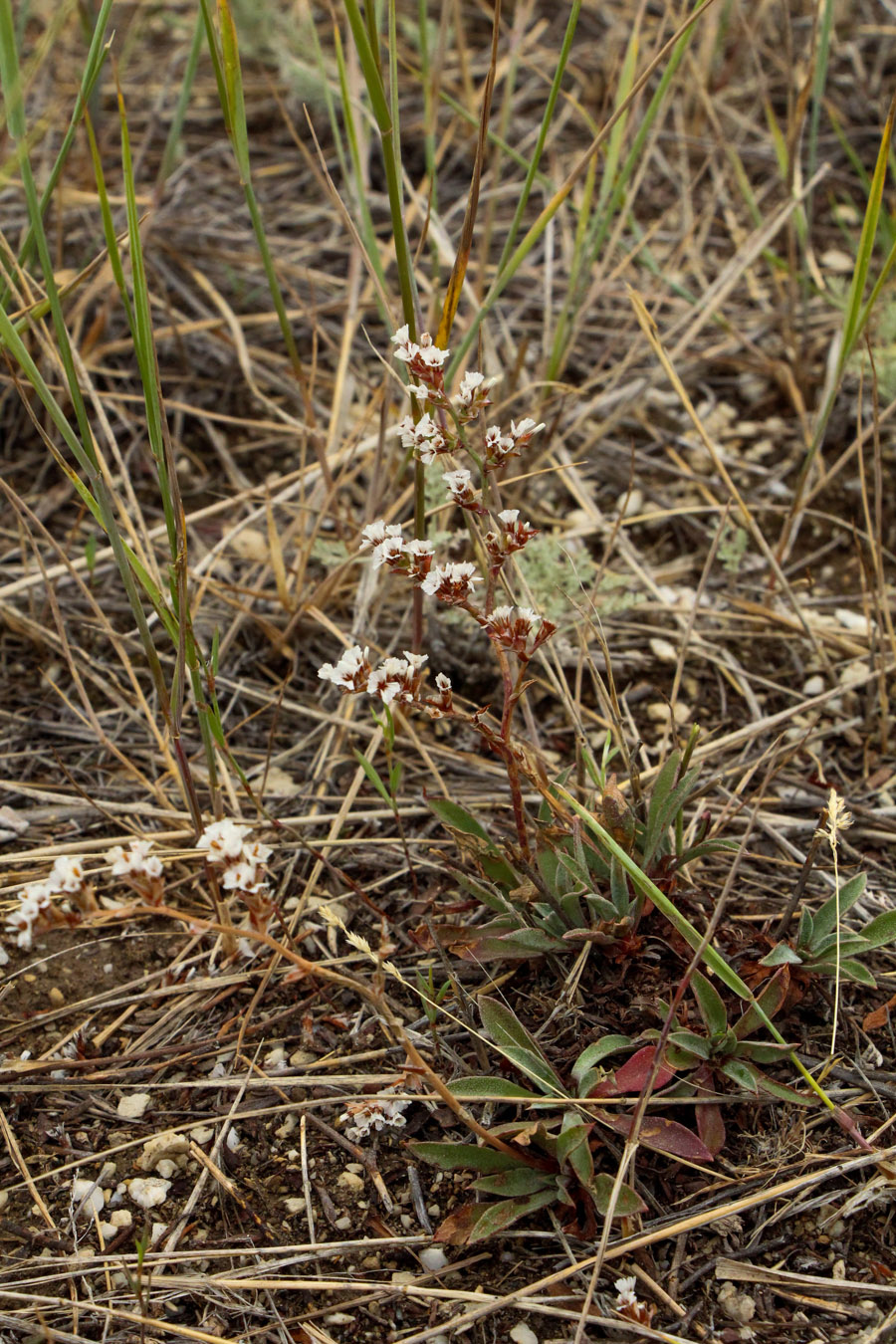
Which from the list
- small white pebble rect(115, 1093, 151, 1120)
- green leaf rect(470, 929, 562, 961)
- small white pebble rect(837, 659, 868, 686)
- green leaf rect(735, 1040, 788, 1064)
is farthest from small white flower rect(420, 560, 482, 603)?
small white pebble rect(837, 659, 868, 686)

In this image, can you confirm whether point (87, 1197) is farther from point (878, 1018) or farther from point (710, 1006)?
point (878, 1018)

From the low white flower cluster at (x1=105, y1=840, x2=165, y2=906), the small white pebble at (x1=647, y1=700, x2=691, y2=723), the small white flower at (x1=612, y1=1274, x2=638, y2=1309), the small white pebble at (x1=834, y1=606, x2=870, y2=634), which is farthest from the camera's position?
the small white pebble at (x1=834, y1=606, x2=870, y2=634)

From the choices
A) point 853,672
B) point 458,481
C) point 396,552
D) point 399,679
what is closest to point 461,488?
point 458,481

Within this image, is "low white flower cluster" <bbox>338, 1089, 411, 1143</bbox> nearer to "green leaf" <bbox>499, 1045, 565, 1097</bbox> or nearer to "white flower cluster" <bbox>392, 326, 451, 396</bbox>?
"green leaf" <bbox>499, 1045, 565, 1097</bbox>

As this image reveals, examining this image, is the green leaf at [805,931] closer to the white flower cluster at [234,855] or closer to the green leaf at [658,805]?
the green leaf at [658,805]

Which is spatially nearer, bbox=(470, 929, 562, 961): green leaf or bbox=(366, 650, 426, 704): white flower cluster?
bbox=(366, 650, 426, 704): white flower cluster

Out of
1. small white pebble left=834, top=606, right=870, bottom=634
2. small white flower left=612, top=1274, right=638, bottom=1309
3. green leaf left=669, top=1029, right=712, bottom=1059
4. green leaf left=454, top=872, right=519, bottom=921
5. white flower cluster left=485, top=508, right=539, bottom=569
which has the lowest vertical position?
small white pebble left=834, top=606, right=870, bottom=634

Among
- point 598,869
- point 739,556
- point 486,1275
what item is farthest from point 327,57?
point 486,1275
